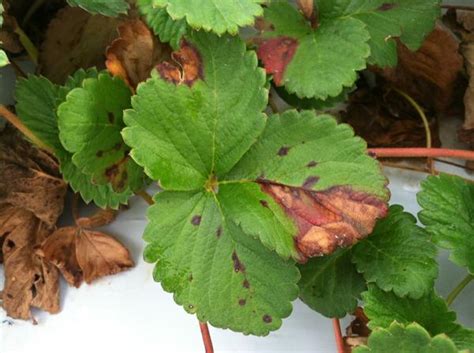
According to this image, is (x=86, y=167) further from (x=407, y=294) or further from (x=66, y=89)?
(x=407, y=294)

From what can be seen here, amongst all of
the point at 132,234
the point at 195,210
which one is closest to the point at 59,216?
the point at 132,234

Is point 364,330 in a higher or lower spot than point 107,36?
lower

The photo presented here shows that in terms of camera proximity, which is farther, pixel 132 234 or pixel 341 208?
pixel 132 234

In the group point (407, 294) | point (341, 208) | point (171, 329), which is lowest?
point (171, 329)

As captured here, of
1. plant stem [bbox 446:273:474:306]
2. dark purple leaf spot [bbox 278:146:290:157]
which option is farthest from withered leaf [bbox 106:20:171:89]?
plant stem [bbox 446:273:474:306]

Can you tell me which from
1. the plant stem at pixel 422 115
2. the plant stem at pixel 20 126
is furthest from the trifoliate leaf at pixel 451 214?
the plant stem at pixel 20 126

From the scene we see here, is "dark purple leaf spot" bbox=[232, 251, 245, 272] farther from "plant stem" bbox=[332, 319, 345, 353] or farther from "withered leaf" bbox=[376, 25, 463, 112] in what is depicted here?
"withered leaf" bbox=[376, 25, 463, 112]

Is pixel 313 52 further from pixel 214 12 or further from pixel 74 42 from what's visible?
pixel 74 42
